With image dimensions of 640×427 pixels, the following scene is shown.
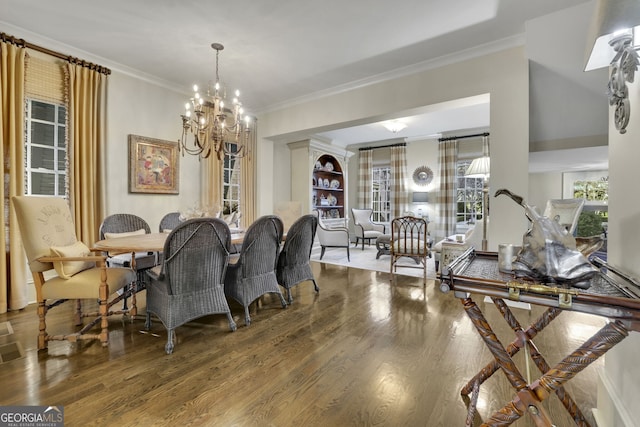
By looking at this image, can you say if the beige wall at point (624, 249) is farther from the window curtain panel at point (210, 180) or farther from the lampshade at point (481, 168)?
the window curtain panel at point (210, 180)

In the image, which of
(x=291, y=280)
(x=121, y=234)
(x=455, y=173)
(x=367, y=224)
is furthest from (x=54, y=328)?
(x=455, y=173)

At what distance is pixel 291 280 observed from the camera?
324 centimetres

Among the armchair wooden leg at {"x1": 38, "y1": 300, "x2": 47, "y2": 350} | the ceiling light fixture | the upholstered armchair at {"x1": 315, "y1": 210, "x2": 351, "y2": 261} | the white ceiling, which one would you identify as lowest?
the armchair wooden leg at {"x1": 38, "y1": 300, "x2": 47, "y2": 350}

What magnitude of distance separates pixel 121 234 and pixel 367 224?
562cm

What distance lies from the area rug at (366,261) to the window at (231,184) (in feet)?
6.34

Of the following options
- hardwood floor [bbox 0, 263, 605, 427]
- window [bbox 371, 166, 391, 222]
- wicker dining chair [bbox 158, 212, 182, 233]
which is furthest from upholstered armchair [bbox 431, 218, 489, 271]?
window [bbox 371, 166, 391, 222]

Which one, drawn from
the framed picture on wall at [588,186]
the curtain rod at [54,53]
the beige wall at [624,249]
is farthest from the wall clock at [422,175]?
the curtain rod at [54,53]

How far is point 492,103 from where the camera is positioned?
3266 millimetres

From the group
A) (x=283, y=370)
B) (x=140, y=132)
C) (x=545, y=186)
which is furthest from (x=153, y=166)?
(x=545, y=186)

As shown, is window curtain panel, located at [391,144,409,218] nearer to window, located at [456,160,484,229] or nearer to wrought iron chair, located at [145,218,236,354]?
window, located at [456,160,484,229]

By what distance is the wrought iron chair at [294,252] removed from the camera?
3139mm

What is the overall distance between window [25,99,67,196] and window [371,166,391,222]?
6.87 metres

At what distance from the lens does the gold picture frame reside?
4.02m

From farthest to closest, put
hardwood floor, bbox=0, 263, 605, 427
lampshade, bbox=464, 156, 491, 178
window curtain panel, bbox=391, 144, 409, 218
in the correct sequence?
window curtain panel, bbox=391, 144, 409, 218, lampshade, bbox=464, 156, 491, 178, hardwood floor, bbox=0, 263, 605, 427
